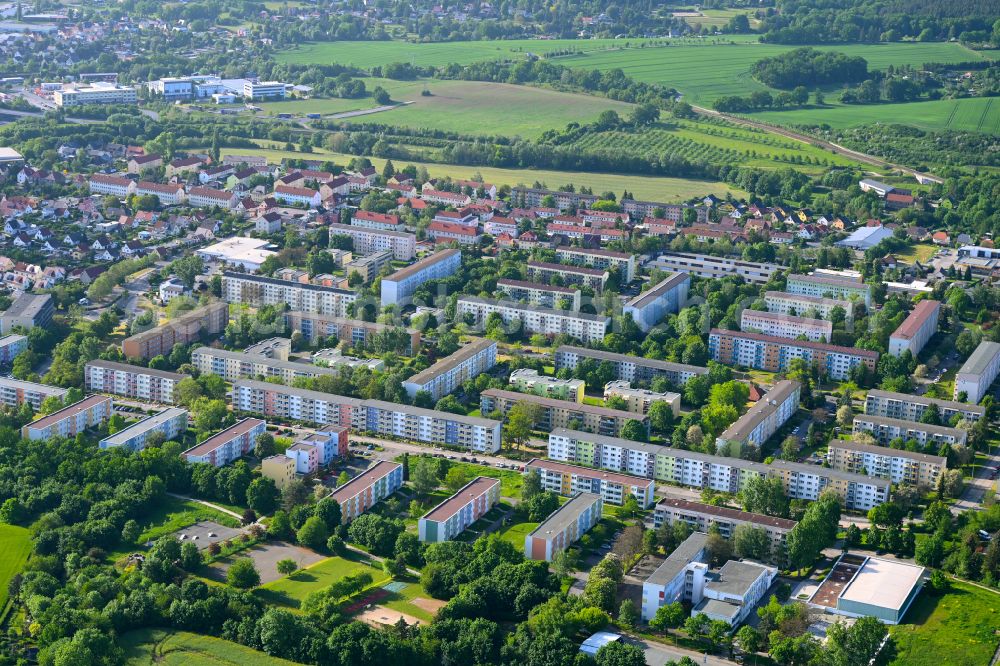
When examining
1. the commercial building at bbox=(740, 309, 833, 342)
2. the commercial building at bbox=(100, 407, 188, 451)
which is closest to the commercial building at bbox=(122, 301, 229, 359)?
the commercial building at bbox=(100, 407, 188, 451)

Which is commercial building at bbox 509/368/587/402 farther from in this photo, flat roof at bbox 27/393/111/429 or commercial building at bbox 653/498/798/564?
flat roof at bbox 27/393/111/429

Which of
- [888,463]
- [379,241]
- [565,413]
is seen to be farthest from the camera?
[379,241]

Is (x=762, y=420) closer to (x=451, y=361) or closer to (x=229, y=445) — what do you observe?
(x=451, y=361)

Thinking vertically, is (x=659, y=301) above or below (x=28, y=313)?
above

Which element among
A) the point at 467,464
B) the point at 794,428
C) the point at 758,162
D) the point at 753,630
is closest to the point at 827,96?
the point at 758,162

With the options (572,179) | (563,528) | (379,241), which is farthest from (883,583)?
(572,179)

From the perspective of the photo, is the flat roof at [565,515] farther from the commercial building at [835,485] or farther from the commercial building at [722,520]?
the commercial building at [835,485]
